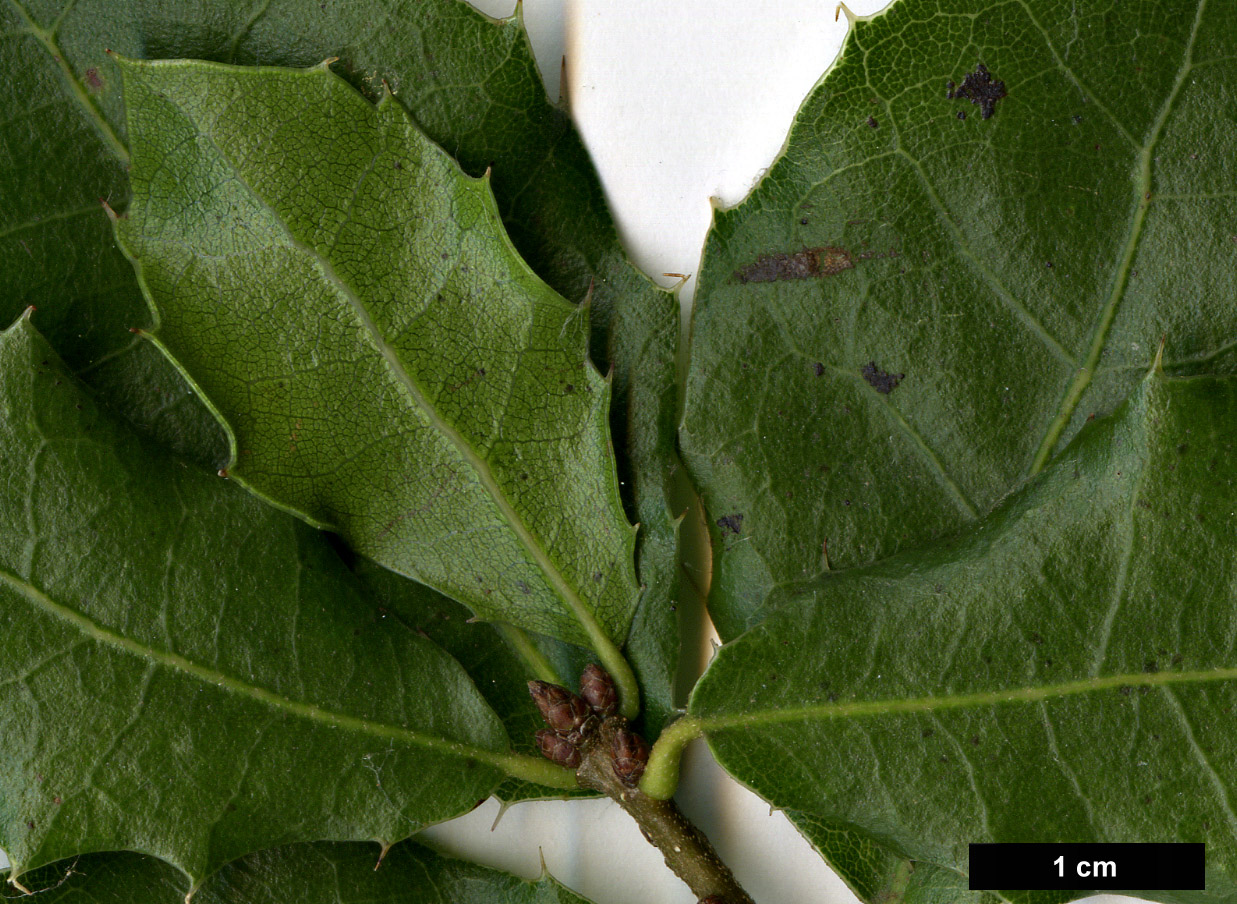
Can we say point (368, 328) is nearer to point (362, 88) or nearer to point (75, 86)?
point (362, 88)

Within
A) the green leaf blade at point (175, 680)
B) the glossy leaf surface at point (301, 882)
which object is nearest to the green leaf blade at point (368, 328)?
the green leaf blade at point (175, 680)

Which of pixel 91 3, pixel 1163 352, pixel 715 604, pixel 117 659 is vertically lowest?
pixel 117 659

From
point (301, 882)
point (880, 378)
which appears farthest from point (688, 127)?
point (301, 882)

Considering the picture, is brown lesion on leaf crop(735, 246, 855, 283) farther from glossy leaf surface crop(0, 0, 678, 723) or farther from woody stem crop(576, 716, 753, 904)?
woody stem crop(576, 716, 753, 904)

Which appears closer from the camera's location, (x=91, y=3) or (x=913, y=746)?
(x=913, y=746)

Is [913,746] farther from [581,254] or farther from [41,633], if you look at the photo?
[41,633]

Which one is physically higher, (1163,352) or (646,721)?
(1163,352)

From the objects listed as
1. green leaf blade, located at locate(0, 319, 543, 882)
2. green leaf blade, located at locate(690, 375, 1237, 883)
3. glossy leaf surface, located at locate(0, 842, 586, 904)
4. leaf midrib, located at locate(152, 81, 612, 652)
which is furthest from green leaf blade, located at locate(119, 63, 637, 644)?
glossy leaf surface, located at locate(0, 842, 586, 904)

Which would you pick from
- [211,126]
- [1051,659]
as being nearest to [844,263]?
[1051,659]
